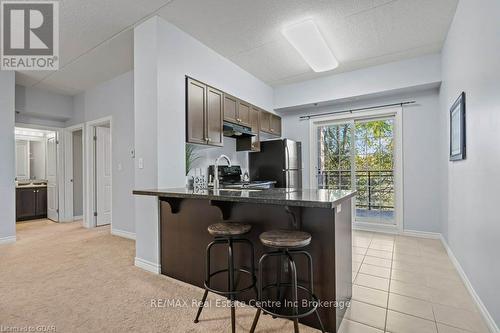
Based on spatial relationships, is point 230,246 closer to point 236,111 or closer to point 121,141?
point 236,111

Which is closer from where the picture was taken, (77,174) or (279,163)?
(279,163)

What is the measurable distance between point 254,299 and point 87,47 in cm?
370

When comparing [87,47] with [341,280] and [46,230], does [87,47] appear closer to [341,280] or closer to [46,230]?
[46,230]

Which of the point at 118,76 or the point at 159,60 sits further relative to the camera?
the point at 118,76

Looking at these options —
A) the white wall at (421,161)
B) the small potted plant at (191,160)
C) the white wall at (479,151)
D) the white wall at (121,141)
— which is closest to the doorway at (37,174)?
the white wall at (121,141)

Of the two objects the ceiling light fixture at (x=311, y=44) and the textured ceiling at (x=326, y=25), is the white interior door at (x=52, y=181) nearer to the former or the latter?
the textured ceiling at (x=326, y=25)

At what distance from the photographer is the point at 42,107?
4.73 meters

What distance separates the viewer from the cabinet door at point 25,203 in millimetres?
5316

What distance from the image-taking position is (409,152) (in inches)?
159

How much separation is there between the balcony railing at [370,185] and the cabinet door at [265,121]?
1.56 metres

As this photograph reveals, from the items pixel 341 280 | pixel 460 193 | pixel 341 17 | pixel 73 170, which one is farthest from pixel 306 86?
pixel 73 170

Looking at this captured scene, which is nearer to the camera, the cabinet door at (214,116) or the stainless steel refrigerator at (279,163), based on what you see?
the cabinet door at (214,116)

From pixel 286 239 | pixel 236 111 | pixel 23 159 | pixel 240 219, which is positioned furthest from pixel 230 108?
pixel 23 159

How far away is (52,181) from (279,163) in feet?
16.8
